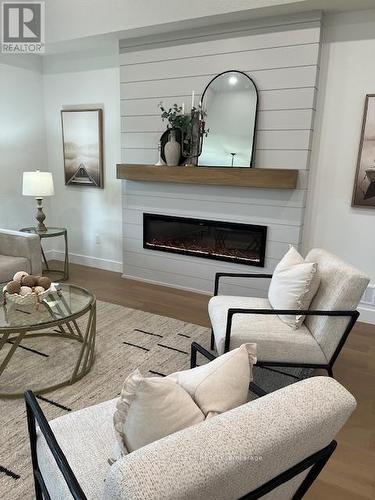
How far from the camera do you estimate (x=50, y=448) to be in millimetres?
1073

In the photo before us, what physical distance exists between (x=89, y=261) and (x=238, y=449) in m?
4.45

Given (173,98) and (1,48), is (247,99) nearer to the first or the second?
(173,98)

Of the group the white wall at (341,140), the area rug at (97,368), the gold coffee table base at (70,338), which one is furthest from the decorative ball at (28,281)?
the white wall at (341,140)

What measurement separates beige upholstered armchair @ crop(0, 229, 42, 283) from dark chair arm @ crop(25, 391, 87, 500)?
2.43 meters

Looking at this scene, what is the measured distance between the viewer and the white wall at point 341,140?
3.09 metres

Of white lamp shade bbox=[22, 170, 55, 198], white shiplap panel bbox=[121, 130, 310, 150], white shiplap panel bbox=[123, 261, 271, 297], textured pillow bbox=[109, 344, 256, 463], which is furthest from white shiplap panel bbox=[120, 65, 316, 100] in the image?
textured pillow bbox=[109, 344, 256, 463]

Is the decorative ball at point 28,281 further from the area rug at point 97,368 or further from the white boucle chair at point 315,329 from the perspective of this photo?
Result: the white boucle chair at point 315,329

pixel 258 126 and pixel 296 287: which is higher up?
pixel 258 126

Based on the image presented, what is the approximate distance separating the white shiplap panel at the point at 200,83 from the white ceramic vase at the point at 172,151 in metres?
0.39

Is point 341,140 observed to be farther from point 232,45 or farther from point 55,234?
point 55,234

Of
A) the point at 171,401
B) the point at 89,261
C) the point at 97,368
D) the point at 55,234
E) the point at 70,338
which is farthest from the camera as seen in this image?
the point at 89,261

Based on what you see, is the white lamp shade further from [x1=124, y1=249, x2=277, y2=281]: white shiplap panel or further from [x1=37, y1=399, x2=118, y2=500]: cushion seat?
[x1=37, y1=399, x2=118, y2=500]: cushion seat

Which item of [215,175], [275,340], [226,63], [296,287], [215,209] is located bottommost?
[275,340]

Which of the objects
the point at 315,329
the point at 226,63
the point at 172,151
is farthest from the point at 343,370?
the point at 226,63
